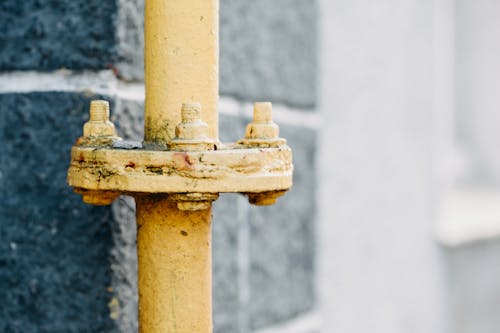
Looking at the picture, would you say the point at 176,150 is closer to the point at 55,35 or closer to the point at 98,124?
the point at 98,124

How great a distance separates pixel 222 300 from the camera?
772 mm

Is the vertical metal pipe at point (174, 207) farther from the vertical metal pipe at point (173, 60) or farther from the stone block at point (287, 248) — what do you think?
the stone block at point (287, 248)

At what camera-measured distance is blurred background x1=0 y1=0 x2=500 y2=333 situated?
61 centimetres

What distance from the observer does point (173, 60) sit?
0.53 meters

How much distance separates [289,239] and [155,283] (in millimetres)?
423

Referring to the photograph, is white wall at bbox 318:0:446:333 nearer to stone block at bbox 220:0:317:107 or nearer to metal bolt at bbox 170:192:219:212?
stone block at bbox 220:0:317:107

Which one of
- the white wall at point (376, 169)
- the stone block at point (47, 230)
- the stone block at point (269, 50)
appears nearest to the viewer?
the stone block at point (47, 230)

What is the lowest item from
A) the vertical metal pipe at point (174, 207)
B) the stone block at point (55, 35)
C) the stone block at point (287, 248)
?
the stone block at point (287, 248)

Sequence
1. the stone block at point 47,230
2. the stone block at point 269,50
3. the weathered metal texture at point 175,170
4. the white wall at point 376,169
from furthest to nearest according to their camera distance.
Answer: the white wall at point 376,169, the stone block at point 269,50, the stone block at point 47,230, the weathered metal texture at point 175,170

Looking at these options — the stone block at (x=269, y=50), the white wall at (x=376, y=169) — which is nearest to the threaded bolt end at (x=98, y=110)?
the stone block at (x=269, y=50)

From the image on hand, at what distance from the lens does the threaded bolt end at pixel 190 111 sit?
1.57ft

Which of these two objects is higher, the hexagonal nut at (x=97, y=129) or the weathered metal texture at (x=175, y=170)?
the hexagonal nut at (x=97, y=129)

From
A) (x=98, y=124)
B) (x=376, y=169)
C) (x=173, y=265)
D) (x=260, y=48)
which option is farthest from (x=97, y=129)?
(x=376, y=169)

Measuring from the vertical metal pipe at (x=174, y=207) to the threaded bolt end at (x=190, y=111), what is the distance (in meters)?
0.05
